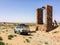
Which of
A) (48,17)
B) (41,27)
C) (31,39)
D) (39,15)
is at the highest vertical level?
(39,15)

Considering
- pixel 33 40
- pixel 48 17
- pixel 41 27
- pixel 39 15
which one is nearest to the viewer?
pixel 33 40

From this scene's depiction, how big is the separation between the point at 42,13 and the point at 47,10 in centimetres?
487

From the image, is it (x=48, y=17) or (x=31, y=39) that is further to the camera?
(x=48, y=17)

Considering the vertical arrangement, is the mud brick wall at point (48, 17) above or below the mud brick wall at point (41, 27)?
above

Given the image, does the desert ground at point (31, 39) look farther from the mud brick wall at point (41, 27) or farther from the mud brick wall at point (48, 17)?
the mud brick wall at point (41, 27)

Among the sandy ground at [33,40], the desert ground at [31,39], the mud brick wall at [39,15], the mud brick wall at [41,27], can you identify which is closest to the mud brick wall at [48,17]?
the mud brick wall at [41,27]

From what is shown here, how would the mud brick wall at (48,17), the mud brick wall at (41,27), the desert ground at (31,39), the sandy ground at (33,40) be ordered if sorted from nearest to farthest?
the sandy ground at (33,40)
the desert ground at (31,39)
the mud brick wall at (48,17)
the mud brick wall at (41,27)

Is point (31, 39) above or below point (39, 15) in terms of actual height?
below

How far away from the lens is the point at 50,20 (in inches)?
1297

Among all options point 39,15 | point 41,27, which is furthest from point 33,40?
point 39,15

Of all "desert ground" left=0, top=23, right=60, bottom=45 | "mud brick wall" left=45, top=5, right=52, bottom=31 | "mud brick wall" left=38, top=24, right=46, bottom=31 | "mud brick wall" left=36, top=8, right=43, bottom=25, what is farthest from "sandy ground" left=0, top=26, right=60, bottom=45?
"mud brick wall" left=36, top=8, right=43, bottom=25

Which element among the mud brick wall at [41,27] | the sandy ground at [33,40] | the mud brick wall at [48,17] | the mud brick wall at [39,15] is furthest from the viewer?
the mud brick wall at [39,15]

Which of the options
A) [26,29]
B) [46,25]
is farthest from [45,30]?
[26,29]

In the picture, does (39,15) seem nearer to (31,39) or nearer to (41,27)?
(41,27)
